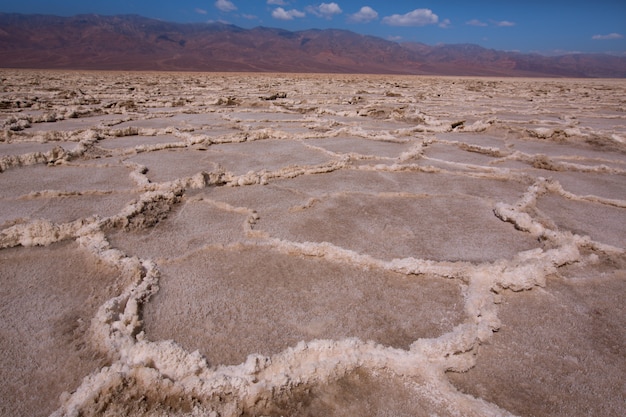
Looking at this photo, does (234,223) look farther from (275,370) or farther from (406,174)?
(406,174)

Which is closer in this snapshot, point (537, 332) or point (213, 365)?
point (213, 365)

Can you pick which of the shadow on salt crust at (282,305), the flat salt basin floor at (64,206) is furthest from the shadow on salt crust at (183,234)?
the flat salt basin floor at (64,206)

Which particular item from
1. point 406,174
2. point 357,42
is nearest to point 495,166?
point 406,174

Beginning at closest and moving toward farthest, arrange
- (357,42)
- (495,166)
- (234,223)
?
1. (234,223)
2. (495,166)
3. (357,42)

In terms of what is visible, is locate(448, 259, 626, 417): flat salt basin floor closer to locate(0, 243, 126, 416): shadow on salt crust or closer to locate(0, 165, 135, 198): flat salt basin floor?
locate(0, 243, 126, 416): shadow on salt crust

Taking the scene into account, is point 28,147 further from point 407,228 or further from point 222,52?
point 222,52

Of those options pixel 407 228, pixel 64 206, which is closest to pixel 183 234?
pixel 64 206
